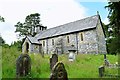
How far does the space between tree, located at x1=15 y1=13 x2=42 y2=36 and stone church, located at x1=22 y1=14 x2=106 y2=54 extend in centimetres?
2107

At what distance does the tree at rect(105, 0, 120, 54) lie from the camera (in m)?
9.48

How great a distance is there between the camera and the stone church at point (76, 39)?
33.9 metres

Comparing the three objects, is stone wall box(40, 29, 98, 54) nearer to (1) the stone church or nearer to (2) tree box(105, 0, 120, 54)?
(1) the stone church

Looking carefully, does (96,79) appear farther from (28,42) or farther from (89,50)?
(28,42)

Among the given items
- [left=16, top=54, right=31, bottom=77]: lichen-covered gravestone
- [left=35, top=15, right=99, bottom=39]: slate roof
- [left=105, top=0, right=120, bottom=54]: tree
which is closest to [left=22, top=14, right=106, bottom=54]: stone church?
[left=35, top=15, right=99, bottom=39]: slate roof

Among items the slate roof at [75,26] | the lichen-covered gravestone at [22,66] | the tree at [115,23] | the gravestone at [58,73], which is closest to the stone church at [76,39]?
the slate roof at [75,26]

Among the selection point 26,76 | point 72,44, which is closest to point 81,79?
point 26,76

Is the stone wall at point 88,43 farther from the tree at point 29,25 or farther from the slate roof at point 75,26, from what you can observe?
the tree at point 29,25

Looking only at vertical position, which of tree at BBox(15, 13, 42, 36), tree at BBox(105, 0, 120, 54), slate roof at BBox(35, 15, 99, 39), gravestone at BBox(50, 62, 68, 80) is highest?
tree at BBox(15, 13, 42, 36)

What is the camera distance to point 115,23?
9.95 meters

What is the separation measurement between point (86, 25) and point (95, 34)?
2520 millimetres

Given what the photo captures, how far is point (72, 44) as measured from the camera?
37062 mm

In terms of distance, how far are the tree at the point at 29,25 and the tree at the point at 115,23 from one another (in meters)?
54.1

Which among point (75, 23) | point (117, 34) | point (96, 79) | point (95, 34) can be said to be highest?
point (75, 23)
